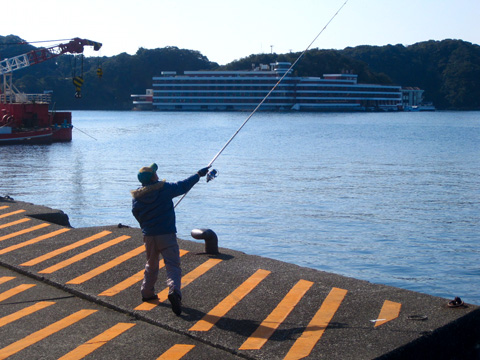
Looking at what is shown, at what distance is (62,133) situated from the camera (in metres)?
66.1

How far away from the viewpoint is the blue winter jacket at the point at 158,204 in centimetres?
720

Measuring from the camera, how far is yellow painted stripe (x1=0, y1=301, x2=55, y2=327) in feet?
23.7

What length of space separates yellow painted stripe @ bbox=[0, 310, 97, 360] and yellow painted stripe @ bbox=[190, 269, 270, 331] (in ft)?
4.44

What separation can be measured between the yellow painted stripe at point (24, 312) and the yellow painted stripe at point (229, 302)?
1970mm

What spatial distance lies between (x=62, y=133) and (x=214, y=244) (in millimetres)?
59465

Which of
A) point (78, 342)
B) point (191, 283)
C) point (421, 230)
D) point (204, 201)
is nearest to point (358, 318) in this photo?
point (191, 283)

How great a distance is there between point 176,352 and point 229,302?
55.0 inches

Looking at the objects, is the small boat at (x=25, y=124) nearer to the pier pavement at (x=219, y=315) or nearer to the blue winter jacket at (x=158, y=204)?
the pier pavement at (x=219, y=315)

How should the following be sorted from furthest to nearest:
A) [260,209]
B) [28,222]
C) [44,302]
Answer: [260,209]
[28,222]
[44,302]

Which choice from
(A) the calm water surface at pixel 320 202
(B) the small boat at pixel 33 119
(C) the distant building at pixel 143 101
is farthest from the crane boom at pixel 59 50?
(C) the distant building at pixel 143 101

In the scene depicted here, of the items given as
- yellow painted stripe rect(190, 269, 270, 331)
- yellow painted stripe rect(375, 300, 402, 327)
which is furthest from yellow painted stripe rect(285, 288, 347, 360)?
yellow painted stripe rect(190, 269, 270, 331)

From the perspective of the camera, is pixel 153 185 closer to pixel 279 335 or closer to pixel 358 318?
pixel 279 335

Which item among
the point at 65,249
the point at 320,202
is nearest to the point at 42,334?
the point at 65,249

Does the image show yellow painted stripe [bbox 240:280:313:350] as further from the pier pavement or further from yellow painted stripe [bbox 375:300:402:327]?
yellow painted stripe [bbox 375:300:402:327]
